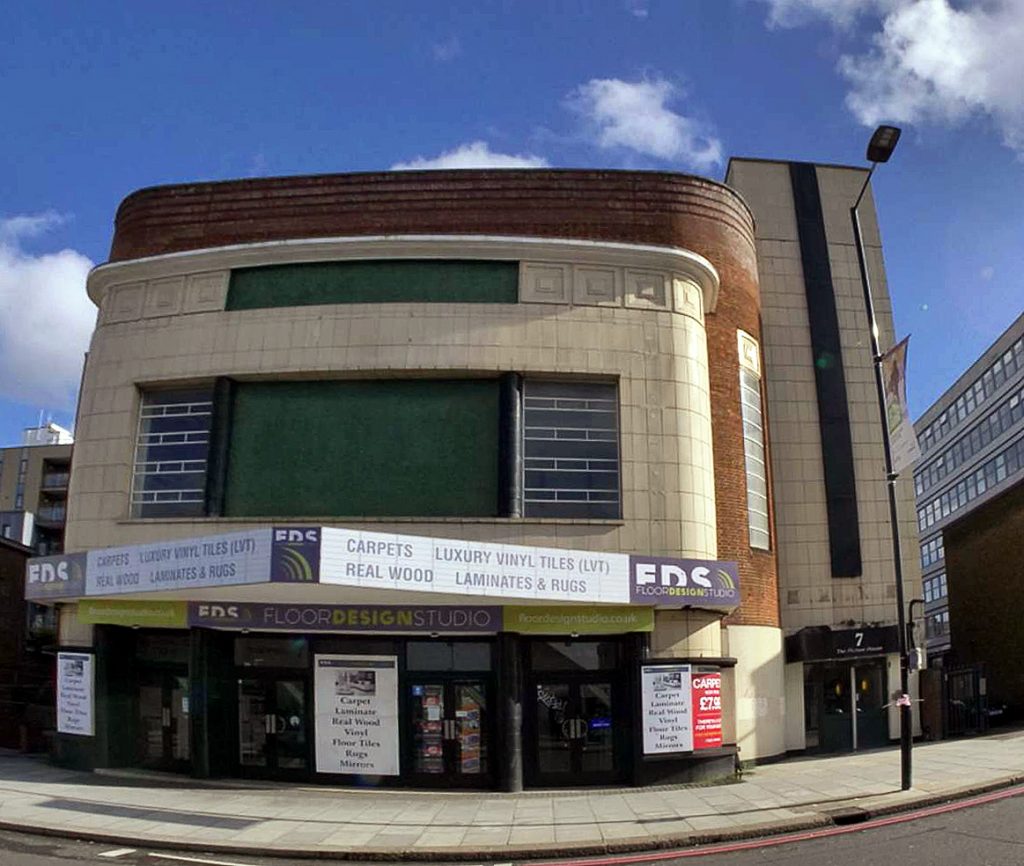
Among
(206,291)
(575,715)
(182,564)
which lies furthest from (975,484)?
(182,564)

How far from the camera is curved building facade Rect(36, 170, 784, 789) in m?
15.5

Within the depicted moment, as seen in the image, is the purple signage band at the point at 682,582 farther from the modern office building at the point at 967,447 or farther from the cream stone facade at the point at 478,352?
the modern office building at the point at 967,447

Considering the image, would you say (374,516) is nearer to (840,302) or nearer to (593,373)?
(593,373)

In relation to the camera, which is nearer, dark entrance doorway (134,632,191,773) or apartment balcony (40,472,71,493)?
dark entrance doorway (134,632,191,773)

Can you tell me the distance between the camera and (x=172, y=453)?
1747 centimetres

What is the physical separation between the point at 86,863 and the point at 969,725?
20019 mm

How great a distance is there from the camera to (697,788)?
14883 millimetres

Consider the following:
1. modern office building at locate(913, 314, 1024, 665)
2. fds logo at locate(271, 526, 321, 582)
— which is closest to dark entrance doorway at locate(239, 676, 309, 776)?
fds logo at locate(271, 526, 321, 582)

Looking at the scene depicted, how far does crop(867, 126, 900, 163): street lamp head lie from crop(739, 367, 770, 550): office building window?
5.90m

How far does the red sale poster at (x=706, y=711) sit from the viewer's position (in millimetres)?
15781

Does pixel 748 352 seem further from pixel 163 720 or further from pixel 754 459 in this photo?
pixel 163 720

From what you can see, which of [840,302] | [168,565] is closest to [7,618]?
[168,565]

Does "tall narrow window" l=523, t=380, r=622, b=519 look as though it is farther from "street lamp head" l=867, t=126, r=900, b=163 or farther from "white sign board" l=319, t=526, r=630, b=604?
"street lamp head" l=867, t=126, r=900, b=163

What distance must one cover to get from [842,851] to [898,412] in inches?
288
